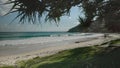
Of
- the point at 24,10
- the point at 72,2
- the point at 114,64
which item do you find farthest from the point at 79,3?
the point at 114,64

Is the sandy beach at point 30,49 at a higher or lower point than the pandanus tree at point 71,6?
lower

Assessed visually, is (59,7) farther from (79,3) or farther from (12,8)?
(12,8)

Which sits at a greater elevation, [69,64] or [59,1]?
[59,1]

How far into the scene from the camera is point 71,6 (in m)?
7.86

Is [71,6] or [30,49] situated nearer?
[71,6]

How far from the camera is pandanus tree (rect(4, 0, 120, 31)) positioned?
292 inches

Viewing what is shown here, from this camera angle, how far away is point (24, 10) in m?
7.60

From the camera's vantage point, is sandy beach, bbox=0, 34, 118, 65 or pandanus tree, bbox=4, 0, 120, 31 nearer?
pandanus tree, bbox=4, 0, 120, 31

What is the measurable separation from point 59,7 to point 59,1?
278 mm

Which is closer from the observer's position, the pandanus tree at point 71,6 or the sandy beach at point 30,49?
the pandanus tree at point 71,6

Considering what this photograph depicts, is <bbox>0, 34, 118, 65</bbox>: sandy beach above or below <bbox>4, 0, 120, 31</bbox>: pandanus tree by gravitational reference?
below

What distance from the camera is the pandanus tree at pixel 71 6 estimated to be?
24.3 feet

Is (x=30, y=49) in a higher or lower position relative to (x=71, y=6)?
lower

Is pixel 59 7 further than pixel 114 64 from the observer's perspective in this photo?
Yes
